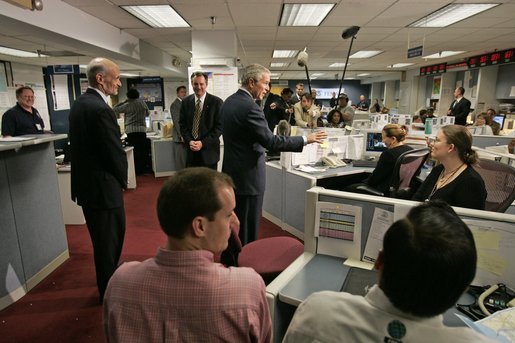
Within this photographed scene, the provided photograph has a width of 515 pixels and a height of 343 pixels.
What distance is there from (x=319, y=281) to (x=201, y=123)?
7.79 feet

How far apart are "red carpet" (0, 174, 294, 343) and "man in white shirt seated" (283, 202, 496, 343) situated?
72.0 inches

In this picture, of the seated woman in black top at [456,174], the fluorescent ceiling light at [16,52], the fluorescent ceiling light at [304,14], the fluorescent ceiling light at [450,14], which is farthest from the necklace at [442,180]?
the fluorescent ceiling light at [16,52]

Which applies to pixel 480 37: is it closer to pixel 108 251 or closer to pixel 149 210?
pixel 149 210

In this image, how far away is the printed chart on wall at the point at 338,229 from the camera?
141 cm

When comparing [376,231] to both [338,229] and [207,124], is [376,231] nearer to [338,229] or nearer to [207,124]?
[338,229]

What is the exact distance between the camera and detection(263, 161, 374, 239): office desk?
3.27m

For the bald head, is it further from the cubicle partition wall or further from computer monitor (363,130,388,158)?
computer monitor (363,130,388,158)

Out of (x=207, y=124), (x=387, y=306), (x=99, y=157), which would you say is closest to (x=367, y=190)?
(x=207, y=124)

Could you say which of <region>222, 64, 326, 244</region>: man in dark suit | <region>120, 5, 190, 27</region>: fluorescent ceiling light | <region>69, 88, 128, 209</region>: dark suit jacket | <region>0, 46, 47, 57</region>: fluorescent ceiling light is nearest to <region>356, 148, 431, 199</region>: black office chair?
<region>222, 64, 326, 244</region>: man in dark suit

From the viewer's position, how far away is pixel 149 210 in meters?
4.24

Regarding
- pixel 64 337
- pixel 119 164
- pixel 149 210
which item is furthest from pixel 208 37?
pixel 64 337

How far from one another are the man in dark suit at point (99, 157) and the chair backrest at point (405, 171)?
2.17m

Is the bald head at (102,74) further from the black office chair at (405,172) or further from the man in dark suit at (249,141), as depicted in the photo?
the black office chair at (405,172)

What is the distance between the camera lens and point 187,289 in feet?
2.47
